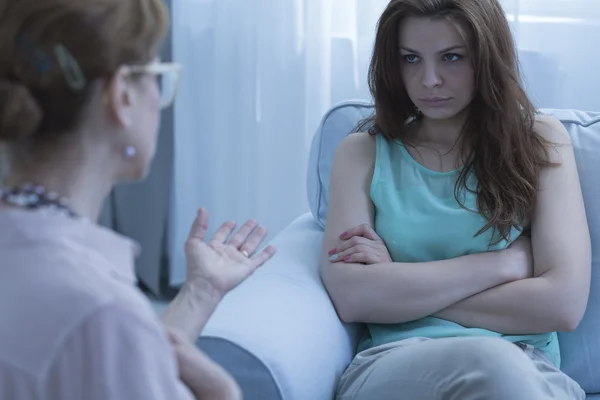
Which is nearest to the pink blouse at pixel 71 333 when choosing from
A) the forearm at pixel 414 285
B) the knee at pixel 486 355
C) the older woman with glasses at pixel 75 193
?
the older woman with glasses at pixel 75 193

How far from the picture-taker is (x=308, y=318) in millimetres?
1432

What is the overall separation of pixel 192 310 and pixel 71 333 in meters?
0.41

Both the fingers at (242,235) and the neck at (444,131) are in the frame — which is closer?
the fingers at (242,235)

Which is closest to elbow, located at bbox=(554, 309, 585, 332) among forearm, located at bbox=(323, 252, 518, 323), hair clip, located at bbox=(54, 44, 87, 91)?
forearm, located at bbox=(323, 252, 518, 323)

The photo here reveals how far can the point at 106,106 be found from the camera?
→ 765 millimetres

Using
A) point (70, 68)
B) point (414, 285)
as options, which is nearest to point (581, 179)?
point (414, 285)

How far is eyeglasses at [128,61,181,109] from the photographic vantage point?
78 centimetres

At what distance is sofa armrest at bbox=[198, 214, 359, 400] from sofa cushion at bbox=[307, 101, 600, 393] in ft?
0.73

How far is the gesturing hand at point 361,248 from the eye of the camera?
1526mm

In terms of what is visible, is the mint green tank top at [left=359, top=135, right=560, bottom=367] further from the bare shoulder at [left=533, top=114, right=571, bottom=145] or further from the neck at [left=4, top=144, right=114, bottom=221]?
the neck at [left=4, top=144, right=114, bottom=221]

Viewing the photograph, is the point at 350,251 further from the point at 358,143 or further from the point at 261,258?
the point at 261,258

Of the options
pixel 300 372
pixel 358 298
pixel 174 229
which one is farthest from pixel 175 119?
pixel 300 372

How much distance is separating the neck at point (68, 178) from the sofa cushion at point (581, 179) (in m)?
1.05

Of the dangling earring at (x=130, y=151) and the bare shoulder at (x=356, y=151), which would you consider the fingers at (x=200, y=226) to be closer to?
the dangling earring at (x=130, y=151)
